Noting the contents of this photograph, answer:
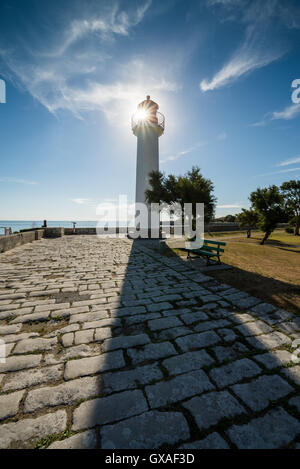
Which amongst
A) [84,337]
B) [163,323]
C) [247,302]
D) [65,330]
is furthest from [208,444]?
[247,302]

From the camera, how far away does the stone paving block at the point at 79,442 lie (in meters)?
1.41

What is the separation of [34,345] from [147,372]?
5.46 ft

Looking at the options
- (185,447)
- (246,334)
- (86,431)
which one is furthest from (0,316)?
(246,334)

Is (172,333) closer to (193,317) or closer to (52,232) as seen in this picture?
(193,317)

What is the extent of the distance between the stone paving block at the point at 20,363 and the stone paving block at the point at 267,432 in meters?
2.23

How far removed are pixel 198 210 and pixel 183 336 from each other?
32.4ft

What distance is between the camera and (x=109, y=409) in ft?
5.62

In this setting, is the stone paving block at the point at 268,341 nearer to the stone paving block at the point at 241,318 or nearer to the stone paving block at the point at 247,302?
the stone paving block at the point at 241,318

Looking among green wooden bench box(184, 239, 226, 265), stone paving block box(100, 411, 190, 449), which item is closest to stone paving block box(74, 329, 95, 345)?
stone paving block box(100, 411, 190, 449)

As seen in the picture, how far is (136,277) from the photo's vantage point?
5.74m

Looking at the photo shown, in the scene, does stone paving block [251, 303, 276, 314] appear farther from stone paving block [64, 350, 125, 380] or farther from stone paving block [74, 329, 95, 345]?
stone paving block [74, 329, 95, 345]

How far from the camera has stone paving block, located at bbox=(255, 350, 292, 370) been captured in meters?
2.27

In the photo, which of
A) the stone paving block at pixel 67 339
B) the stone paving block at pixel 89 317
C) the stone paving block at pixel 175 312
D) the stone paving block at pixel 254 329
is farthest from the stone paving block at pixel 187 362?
the stone paving block at pixel 89 317

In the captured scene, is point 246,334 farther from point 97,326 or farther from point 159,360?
point 97,326
